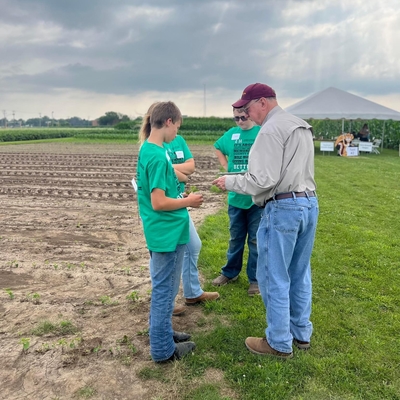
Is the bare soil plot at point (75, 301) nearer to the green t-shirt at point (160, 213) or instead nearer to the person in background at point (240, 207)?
the person in background at point (240, 207)

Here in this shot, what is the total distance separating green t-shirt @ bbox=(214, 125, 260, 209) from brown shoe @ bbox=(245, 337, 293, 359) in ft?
4.88

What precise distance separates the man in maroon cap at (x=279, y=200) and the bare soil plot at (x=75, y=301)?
0.96 m

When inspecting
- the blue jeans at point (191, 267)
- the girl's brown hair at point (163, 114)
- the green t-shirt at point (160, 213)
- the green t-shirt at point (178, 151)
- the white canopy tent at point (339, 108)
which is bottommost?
the blue jeans at point (191, 267)

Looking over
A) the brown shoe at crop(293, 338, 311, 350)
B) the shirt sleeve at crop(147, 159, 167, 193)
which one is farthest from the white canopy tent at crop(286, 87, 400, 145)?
the shirt sleeve at crop(147, 159, 167, 193)

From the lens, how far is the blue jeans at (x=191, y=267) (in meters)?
3.82

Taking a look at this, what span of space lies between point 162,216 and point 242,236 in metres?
1.84

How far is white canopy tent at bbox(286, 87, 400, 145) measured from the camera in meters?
22.1

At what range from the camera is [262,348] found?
10.5 feet

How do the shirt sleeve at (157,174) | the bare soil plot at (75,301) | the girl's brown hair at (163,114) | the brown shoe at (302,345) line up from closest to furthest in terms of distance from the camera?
the shirt sleeve at (157,174) → the girl's brown hair at (163,114) → the bare soil plot at (75,301) → the brown shoe at (302,345)

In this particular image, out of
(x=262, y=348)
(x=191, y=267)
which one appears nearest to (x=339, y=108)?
(x=191, y=267)

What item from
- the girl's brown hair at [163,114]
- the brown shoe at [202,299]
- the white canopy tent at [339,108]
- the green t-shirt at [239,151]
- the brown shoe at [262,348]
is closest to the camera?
the girl's brown hair at [163,114]

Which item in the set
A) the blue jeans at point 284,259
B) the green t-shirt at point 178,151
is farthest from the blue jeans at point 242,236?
the blue jeans at point 284,259

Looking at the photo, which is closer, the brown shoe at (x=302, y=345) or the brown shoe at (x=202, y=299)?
the brown shoe at (x=302, y=345)

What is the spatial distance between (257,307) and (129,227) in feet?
12.2
